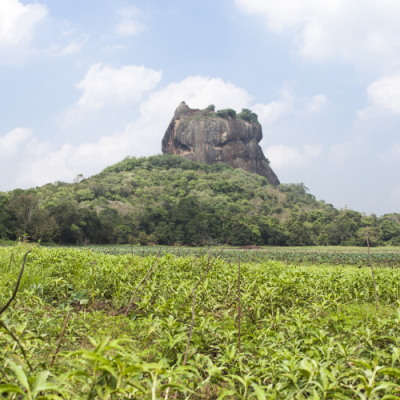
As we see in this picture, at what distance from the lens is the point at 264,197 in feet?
202

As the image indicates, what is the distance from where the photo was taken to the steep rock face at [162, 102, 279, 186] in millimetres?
82625

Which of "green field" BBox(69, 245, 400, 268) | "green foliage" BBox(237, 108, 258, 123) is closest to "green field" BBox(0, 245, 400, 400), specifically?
"green field" BBox(69, 245, 400, 268)

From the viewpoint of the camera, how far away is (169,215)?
136 feet

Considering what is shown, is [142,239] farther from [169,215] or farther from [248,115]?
[248,115]

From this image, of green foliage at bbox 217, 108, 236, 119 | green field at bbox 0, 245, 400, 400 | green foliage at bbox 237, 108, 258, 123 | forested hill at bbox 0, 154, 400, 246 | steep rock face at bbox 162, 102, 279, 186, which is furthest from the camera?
green foliage at bbox 237, 108, 258, 123

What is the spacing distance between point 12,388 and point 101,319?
89.3 inches

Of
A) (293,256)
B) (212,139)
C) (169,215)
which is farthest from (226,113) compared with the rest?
(293,256)

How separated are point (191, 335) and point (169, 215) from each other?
39.3m

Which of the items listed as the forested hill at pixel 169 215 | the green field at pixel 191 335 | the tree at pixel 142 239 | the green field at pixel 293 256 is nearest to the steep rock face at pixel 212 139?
the forested hill at pixel 169 215

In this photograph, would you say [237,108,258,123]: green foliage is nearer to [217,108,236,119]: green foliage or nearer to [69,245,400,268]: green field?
[217,108,236,119]: green foliage

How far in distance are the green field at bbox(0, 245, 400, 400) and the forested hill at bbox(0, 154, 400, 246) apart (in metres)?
18.4

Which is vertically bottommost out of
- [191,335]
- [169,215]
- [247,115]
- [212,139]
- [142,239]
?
[142,239]

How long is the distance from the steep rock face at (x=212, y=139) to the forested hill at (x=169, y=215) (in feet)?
41.8

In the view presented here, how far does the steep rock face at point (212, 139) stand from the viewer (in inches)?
3253
